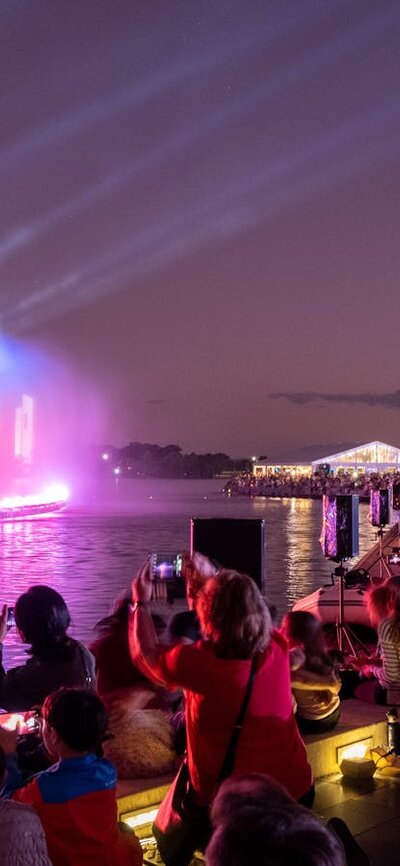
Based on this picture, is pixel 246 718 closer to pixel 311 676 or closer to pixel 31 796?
pixel 31 796

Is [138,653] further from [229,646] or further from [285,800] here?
[285,800]

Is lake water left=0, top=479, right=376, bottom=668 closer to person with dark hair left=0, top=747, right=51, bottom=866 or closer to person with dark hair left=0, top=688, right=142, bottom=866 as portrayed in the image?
person with dark hair left=0, top=688, right=142, bottom=866

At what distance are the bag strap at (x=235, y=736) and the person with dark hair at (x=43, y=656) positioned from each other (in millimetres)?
1029

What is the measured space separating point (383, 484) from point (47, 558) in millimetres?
73546

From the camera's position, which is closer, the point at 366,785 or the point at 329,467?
the point at 366,785

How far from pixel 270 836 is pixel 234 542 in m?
6.47

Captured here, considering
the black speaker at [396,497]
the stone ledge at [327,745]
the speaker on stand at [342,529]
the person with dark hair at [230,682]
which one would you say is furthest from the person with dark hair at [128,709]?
the black speaker at [396,497]

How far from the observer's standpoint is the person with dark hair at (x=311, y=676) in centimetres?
584

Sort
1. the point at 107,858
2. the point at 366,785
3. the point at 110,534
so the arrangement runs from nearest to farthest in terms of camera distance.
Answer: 1. the point at 107,858
2. the point at 366,785
3. the point at 110,534

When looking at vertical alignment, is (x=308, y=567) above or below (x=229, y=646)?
below

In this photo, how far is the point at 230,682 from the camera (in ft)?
Answer: 12.5

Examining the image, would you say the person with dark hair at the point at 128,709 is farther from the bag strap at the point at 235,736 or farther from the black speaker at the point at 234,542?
the black speaker at the point at 234,542

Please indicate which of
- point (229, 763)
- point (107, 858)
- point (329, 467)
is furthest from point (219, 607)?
point (329, 467)

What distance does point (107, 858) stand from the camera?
11.5 ft
